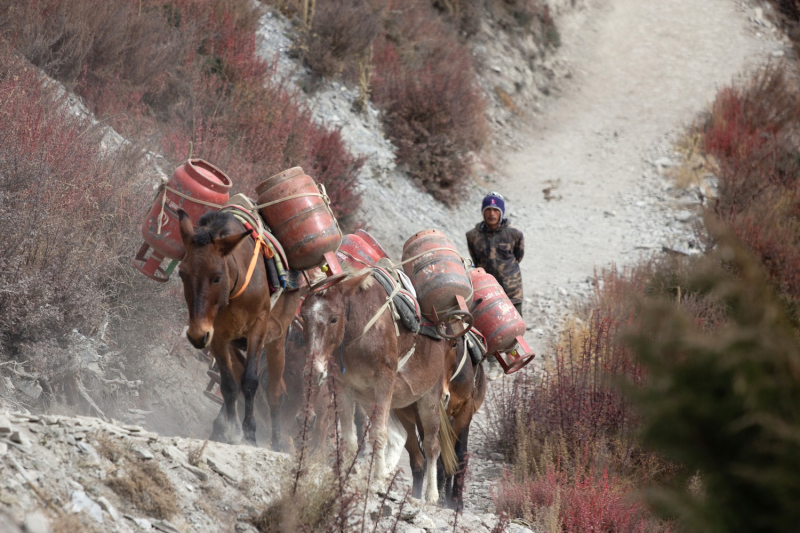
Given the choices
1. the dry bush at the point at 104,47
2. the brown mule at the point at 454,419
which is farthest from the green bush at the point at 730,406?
the dry bush at the point at 104,47

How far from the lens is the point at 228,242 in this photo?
4.63m

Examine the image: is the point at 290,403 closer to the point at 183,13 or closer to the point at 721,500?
the point at 721,500

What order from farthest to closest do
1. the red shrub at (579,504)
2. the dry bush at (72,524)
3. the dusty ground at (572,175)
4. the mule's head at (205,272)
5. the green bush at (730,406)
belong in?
the red shrub at (579,504)
the mule's head at (205,272)
the dusty ground at (572,175)
the dry bush at (72,524)
the green bush at (730,406)

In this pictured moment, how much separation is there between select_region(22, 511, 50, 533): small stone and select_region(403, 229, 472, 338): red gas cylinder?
130 inches

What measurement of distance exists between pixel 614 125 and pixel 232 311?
53.0 feet

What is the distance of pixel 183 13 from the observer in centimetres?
1125

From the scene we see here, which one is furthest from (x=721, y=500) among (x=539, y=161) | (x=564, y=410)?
(x=539, y=161)

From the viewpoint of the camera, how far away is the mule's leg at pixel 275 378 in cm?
568

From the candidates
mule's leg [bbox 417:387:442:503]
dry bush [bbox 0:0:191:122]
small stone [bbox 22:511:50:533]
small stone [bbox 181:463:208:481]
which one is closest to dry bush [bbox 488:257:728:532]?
mule's leg [bbox 417:387:442:503]

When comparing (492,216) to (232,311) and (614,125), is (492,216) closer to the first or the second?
(232,311)

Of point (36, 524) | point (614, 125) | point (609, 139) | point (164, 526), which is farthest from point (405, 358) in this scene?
point (614, 125)

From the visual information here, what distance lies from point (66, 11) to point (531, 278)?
25.2 feet

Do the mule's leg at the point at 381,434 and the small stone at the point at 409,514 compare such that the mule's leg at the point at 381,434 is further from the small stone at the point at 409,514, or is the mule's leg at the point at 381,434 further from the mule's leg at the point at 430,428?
the mule's leg at the point at 430,428

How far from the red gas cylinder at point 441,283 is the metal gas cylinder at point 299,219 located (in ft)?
2.52
